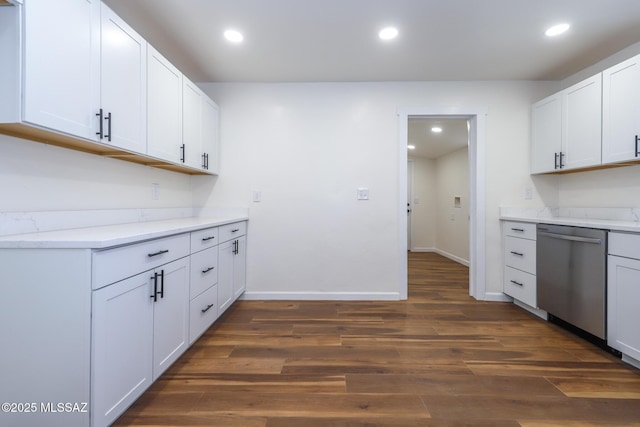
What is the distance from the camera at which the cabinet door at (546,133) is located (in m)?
2.67

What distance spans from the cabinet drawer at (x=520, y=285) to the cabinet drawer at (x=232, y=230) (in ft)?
9.17

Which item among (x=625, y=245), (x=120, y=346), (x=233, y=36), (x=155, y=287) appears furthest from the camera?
(x=233, y=36)

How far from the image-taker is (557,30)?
2.13 metres

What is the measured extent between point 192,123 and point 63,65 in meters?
1.23

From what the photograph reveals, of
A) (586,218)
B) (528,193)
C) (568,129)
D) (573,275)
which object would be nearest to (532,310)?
(573,275)

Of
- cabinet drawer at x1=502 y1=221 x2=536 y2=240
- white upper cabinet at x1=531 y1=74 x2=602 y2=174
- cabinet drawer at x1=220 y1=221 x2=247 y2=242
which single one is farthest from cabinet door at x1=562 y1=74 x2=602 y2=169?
cabinet drawer at x1=220 y1=221 x2=247 y2=242

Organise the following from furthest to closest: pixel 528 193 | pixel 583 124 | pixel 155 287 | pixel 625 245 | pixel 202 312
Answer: pixel 528 193 → pixel 583 124 → pixel 202 312 → pixel 625 245 → pixel 155 287

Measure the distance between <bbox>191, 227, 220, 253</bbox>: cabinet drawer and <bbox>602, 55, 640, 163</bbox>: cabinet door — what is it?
10.4 ft

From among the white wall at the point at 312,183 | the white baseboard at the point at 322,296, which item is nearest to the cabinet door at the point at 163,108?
the white wall at the point at 312,183

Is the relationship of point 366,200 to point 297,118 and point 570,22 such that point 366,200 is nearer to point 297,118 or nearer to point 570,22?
point 297,118

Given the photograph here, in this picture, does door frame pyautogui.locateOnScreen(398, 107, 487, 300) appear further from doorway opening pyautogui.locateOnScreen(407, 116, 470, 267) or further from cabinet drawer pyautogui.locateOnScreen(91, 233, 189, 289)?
cabinet drawer pyautogui.locateOnScreen(91, 233, 189, 289)

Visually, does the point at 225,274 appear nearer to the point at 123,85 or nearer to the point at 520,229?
the point at 123,85

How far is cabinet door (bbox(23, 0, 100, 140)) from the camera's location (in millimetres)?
1129

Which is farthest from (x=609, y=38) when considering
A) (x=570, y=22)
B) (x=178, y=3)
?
(x=178, y=3)
